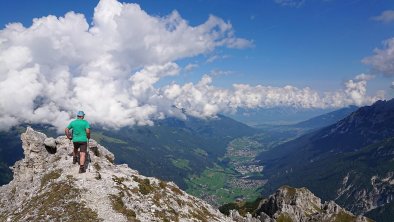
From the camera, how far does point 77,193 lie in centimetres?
4419

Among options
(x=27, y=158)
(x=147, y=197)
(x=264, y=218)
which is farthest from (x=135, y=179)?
(x=264, y=218)

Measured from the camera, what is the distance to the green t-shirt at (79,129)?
4519 cm

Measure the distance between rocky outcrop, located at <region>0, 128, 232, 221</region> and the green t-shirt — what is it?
18.1 ft

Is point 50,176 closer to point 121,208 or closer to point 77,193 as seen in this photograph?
point 77,193

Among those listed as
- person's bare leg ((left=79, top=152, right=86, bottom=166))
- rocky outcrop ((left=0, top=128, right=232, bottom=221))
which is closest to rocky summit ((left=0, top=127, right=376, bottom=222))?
rocky outcrop ((left=0, top=128, right=232, bottom=221))

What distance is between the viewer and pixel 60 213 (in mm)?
40969

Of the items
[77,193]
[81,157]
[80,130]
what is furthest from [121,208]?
[80,130]

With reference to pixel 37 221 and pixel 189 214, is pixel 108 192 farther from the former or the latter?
pixel 189 214

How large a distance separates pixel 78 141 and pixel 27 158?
23120 millimetres

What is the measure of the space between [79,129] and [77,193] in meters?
7.58

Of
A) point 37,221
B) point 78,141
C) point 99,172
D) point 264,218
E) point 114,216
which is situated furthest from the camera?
point 264,218

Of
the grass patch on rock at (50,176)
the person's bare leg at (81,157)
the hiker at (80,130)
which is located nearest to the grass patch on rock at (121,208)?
the person's bare leg at (81,157)

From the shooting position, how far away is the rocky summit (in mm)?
42438

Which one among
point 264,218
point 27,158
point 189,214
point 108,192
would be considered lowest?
point 264,218
